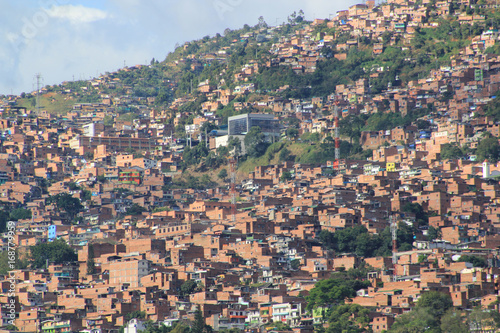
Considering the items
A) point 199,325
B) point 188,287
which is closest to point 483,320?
point 199,325

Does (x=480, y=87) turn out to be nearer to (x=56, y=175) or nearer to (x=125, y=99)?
(x=56, y=175)

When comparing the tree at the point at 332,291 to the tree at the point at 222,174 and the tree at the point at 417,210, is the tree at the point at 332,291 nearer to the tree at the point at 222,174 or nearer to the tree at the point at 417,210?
the tree at the point at 417,210

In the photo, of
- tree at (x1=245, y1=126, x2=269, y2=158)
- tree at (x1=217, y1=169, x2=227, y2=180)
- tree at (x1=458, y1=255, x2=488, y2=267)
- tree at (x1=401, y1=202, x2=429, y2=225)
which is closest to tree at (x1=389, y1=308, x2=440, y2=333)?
tree at (x1=458, y1=255, x2=488, y2=267)

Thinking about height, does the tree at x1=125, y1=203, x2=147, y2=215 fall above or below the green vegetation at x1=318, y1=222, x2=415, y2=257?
above

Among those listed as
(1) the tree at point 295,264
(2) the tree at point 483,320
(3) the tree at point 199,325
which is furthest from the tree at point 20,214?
(2) the tree at point 483,320

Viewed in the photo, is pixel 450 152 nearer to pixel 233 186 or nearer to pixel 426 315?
pixel 233 186

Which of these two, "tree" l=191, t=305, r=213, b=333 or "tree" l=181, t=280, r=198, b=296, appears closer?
"tree" l=191, t=305, r=213, b=333

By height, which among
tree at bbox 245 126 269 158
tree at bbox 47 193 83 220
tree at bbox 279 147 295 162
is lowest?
tree at bbox 47 193 83 220

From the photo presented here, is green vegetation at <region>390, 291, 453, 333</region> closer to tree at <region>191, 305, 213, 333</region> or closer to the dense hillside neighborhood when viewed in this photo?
the dense hillside neighborhood
